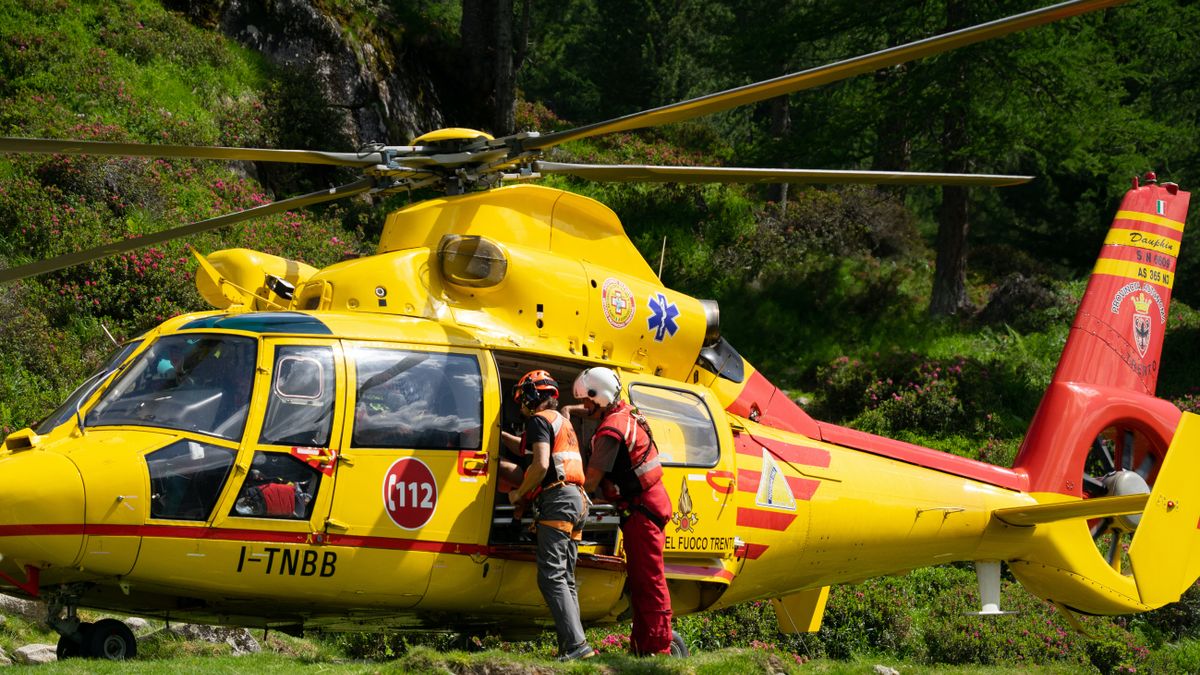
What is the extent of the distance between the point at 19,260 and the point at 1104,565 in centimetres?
1333

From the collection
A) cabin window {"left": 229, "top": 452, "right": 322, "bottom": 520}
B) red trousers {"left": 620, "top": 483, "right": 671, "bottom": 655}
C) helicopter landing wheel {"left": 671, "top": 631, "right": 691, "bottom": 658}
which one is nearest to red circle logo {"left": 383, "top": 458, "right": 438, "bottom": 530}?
cabin window {"left": 229, "top": 452, "right": 322, "bottom": 520}

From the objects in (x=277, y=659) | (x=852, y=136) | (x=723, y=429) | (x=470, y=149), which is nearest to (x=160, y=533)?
(x=277, y=659)

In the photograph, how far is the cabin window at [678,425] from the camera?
29.5ft

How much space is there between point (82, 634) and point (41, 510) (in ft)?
3.62

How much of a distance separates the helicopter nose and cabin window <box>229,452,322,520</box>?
0.89 metres

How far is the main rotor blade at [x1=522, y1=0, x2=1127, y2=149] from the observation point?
6.37 m

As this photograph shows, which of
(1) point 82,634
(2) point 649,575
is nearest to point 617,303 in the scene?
(2) point 649,575

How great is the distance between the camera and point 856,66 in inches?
266

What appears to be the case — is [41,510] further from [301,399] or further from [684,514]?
[684,514]

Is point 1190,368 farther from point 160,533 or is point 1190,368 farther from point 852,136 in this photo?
point 160,533

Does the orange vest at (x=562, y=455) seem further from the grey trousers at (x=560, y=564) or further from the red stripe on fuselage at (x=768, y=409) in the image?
the red stripe on fuselage at (x=768, y=409)

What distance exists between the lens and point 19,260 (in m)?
15.4

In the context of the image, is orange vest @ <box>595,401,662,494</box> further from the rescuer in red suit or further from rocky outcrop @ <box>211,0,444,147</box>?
rocky outcrop @ <box>211,0,444,147</box>

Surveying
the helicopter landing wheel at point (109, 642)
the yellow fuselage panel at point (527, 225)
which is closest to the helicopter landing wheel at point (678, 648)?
the yellow fuselage panel at point (527, 225)
